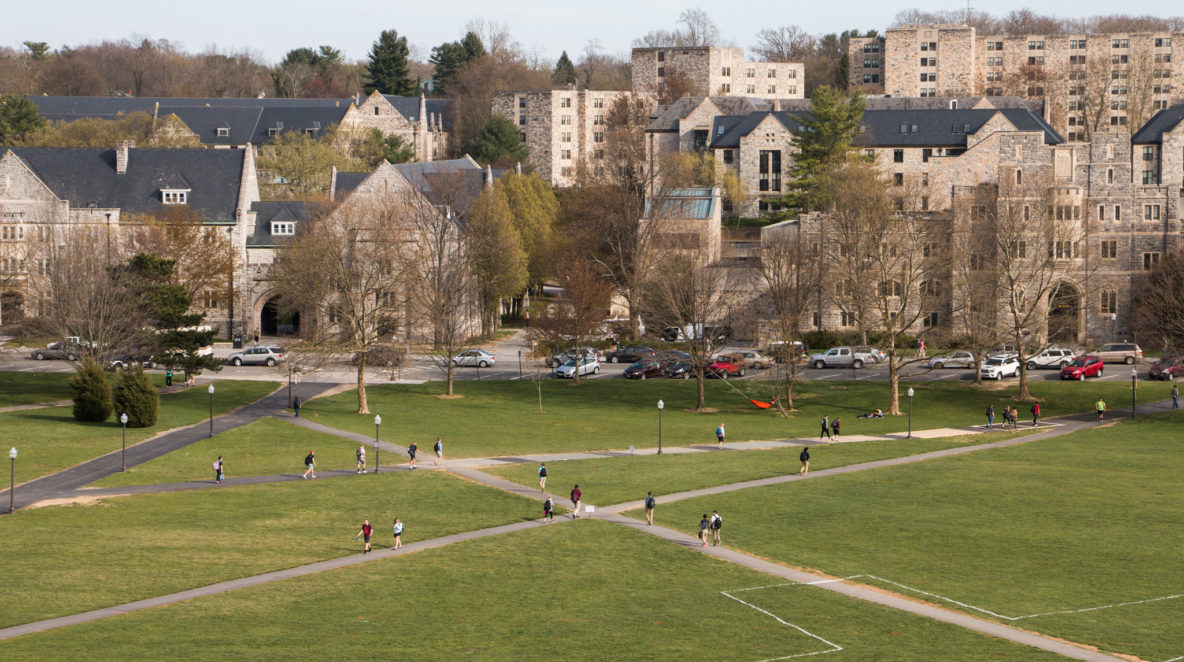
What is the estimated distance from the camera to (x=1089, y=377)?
8438 cm

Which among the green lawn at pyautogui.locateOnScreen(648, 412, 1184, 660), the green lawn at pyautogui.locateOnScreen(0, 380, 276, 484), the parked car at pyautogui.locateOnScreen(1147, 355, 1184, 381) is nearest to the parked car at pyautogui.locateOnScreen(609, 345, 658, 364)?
the green lawn at pyautogui.locateOnScreen(0, 380, 276, 484)

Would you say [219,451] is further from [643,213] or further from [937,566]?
[643,213]

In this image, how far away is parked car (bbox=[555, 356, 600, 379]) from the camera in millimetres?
87438

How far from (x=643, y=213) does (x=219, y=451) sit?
194 ft

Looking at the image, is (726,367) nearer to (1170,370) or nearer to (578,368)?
(578,368)

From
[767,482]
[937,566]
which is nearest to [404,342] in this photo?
[767,482]

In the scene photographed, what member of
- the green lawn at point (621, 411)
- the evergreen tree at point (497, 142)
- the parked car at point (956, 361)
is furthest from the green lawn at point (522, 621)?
the evergreen tree at point (497, 142)

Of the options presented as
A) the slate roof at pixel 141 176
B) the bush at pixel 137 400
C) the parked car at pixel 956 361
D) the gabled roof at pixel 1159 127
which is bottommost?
the bush at pixel 137 400

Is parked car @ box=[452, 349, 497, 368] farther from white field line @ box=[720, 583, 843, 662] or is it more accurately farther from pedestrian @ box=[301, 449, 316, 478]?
white field line @ box=[720, 583, 843, 662]

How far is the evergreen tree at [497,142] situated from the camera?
503 ft

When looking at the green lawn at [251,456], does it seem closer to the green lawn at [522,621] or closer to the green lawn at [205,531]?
the green lawn at [205,531]

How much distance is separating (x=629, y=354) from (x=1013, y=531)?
5039cm

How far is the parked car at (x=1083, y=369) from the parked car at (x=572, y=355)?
31491mm

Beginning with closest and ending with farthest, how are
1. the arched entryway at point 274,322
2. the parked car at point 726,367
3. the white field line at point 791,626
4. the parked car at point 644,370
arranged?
the white field line at point 791,626 → the parked car at point 726,367 → the parked car at point 644,370 → the arched entryway at point 274,322
